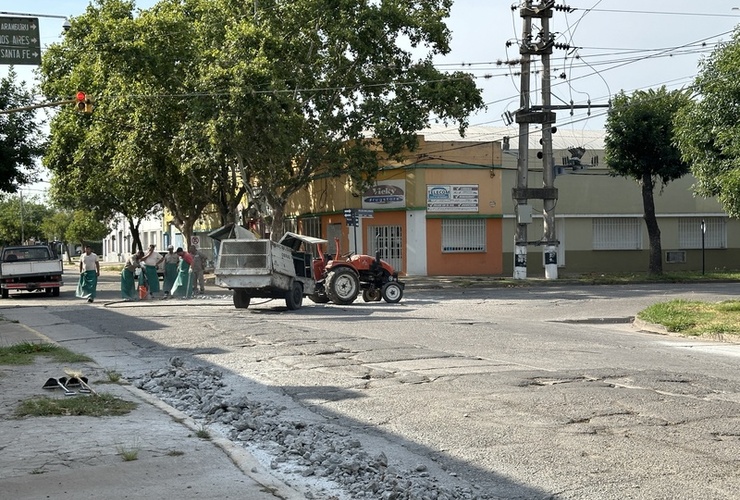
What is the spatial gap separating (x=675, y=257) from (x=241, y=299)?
28.9 metres

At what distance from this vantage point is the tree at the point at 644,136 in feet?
123

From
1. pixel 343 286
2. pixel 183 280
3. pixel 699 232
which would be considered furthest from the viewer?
pixel 699 232

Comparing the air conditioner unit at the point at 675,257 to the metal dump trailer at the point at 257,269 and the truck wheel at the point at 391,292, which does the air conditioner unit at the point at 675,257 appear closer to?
the truck wheel at the point at 391,292

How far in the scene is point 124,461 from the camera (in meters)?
7.13

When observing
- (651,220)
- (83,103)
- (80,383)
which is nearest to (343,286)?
(83,103)

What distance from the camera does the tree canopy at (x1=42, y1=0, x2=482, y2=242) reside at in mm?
33781

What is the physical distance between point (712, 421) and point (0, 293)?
31.7 m

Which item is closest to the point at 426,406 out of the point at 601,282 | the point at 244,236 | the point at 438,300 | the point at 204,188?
the point at 244,236

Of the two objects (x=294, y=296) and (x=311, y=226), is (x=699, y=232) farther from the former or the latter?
(x=294, y=296)

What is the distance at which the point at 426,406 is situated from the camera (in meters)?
9.83

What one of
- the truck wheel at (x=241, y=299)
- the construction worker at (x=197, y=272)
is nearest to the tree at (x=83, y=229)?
the construction worker at (x=197, y=272)

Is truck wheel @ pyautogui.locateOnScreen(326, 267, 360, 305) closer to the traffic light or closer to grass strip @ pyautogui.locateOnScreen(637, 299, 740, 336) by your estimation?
the traffic light

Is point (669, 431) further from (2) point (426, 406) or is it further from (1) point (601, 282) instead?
(1) point (601, 282)

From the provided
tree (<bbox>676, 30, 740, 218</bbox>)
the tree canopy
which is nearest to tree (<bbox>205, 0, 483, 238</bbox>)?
the tree canopy
